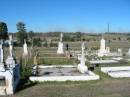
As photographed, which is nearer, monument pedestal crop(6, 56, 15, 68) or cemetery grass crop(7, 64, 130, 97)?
cemetery grass crop(7, 64, 130, 97)

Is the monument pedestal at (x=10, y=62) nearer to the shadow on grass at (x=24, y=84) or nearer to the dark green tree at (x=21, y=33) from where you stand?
the shadow on grass at (x=24, y=84)

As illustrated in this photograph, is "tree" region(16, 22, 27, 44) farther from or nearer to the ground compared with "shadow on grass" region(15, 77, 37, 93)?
farther from the ground

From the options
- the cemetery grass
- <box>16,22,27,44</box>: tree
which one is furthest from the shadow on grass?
<box>16,22,27,44</box>: tree

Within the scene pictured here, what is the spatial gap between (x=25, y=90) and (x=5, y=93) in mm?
1160

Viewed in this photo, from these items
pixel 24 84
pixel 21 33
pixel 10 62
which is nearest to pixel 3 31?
pixel 21 33

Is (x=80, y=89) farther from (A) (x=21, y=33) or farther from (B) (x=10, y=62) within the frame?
(A) (x=21, y=33)

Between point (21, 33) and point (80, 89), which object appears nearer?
point (80, 89)

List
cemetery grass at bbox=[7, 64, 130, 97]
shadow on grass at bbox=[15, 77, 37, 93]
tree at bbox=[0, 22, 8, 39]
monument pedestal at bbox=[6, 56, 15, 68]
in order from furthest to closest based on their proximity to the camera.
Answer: tree at bbox=[0, 22, 8, 39]
monument pedestal at bbox=[6, 56, 15, 68]
shadow on grass at bbox=[15, 77, 37, 93]
cemetery grass at bbox=[7, 64, 130, 97]

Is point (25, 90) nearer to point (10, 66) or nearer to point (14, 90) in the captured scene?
point (14, 90)

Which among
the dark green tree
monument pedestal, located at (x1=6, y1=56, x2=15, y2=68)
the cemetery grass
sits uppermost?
the dark green tree

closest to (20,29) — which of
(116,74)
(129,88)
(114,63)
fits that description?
(114,63)

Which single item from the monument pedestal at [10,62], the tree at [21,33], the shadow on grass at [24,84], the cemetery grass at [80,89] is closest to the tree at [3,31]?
the tree at [21,33]

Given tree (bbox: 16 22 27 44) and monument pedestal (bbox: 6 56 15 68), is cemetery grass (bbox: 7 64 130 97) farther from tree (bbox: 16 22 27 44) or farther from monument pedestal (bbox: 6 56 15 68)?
tree (bbox: 16 22 27 44)

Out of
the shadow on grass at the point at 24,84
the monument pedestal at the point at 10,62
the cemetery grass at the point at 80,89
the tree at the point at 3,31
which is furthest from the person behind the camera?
the tree at the point at 3,31
